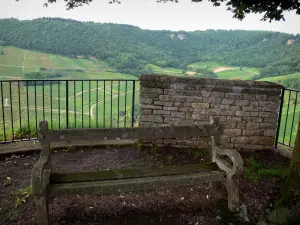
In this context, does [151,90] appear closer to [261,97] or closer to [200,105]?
[200,105]

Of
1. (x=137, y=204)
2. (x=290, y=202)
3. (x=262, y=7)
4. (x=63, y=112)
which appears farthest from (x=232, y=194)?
(x=63, y=112)

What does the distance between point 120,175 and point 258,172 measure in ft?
7.40

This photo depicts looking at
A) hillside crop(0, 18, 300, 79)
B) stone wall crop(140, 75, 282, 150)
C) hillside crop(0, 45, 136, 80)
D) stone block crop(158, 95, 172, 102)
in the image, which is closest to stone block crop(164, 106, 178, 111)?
stone wall crop(140, 75, 282, 150)

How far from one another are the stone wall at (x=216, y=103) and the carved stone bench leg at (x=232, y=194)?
211 centimetres

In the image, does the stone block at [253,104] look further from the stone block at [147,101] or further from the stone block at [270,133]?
the stone block at [147,101]

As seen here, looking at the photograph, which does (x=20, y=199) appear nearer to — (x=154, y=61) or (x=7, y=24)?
(x=154, y=61)

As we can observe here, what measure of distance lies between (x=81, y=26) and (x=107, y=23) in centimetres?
225

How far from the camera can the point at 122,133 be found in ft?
9.48

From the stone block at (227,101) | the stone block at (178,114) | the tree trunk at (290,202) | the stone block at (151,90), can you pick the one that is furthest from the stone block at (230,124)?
the tree trunk at (290,202)

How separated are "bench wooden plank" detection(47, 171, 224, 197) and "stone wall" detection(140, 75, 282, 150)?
2.10 metres

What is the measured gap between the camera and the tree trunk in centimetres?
244

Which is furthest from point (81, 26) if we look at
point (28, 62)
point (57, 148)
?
point (57, 148)

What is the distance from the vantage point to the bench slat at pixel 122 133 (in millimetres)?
2752

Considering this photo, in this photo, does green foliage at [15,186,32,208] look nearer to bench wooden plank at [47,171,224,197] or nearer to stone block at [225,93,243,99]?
bench wooden plank at [47,171,224,197]
